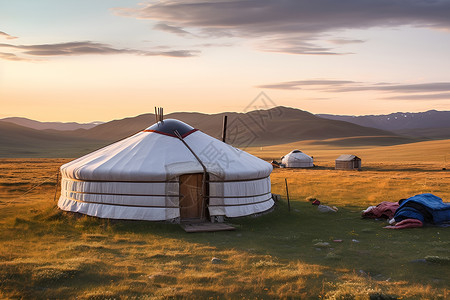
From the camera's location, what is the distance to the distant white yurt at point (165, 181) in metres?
12.4

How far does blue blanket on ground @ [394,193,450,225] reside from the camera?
12711 mm

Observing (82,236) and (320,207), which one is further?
(320,207)

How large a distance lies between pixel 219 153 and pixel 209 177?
1303 millimetres

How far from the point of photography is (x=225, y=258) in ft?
30.0

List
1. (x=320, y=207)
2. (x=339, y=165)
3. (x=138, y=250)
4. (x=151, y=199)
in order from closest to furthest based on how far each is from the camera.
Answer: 1. (x=138, y=250)
2. (x=151, y=199)
3. (x=320, y=207)
4. (x=339, y=165)

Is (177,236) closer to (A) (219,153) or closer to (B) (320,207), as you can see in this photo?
(A) (219,153)

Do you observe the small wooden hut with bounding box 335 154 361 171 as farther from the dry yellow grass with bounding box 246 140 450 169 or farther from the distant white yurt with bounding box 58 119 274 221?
the distant white yurt with bounding box 58 119 274 221

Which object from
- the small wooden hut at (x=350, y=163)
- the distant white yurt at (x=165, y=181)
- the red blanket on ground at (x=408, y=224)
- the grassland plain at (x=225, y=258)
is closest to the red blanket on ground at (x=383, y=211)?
the grassland plain at (x=225, y=258)

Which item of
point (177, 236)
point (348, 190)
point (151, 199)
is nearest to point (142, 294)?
point (177, 236)

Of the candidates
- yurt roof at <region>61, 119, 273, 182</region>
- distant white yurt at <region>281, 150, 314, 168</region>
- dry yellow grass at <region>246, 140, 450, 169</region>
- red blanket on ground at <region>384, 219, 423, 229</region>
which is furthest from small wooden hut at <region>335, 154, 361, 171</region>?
red blanket on ground at <region>384, 219, 423, 229</region>

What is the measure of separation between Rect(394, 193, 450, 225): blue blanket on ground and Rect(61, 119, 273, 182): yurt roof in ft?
14.1

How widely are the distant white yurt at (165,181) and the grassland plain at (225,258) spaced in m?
0.45

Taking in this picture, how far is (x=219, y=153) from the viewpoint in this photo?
45.6 ft

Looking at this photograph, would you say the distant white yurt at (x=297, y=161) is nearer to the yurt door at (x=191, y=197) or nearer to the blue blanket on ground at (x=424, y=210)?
the blue blanket on ground at (x=424, y=210)
